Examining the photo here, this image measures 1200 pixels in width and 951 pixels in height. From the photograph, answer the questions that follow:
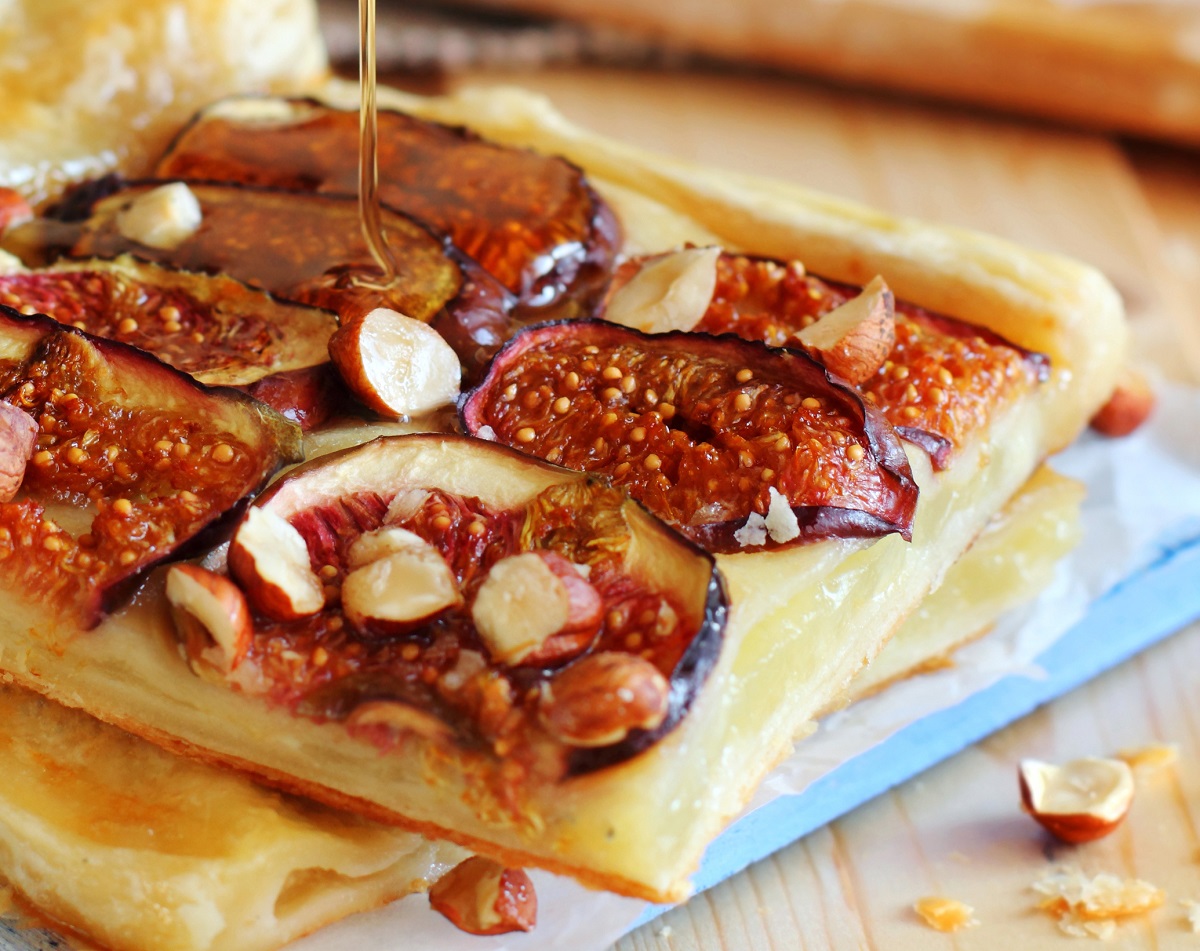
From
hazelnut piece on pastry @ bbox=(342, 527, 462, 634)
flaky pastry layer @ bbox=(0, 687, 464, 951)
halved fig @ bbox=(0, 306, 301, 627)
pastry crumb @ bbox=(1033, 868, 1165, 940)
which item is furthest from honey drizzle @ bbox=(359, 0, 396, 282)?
pastry crumb @ bbox=(1033, 868, 1165, 940)

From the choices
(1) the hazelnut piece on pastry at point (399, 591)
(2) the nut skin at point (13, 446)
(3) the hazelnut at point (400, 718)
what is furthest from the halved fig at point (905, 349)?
(2) the nut skin at point (13, 446)

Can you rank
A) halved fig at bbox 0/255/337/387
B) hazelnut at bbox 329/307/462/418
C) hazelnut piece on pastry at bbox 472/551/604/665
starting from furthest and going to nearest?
halved fig at bbox 0/255/337/387, hazelnut at bbox 329/307/462/418, hazelnut piece on pastry at bbox 472/551/604/665

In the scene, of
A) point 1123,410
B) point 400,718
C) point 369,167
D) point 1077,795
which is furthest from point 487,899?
point 1123,410

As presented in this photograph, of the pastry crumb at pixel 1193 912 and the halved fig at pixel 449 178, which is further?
the halved fig at pixel 449 178

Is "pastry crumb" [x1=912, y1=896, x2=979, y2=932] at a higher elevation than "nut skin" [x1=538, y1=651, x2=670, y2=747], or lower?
lower

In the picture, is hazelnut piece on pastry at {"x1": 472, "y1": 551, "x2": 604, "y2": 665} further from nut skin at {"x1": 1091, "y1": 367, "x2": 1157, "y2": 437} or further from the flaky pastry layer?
nut skin at {"x1": 1091, "y1": 367, "x2": 1157, "y2": 437}

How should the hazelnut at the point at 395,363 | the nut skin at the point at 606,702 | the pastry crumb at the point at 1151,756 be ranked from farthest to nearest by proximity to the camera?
the pastry crumb at the point at 1151,756 < the hazelnut at the point at 395,363 < the nut skin at the point at 606,702

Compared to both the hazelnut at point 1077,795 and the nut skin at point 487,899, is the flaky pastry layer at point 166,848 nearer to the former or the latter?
the nut skin at point 487,899

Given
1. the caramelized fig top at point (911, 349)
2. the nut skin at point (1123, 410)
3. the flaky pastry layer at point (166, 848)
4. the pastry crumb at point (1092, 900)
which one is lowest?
the pastry crumb at point (1092, 900)

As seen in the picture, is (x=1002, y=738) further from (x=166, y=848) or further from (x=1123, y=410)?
(x=166, y=848)
